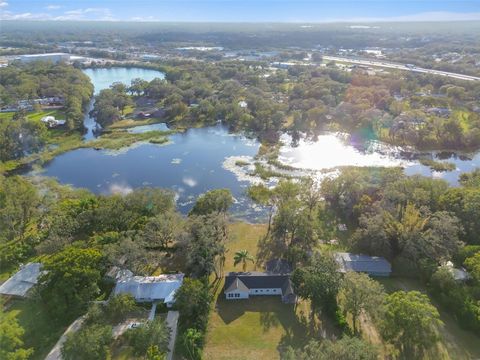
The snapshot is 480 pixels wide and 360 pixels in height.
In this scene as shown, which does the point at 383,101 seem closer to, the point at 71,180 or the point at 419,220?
the point at 419,220

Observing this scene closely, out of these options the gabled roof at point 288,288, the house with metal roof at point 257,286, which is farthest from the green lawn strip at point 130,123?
the gabled roof at point 288,288

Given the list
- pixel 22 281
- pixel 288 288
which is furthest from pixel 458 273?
pixel 22 281

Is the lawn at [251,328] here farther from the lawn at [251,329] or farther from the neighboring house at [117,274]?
the neighboring house at [117,274]

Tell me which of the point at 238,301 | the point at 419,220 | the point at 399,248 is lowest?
the point at 238,301

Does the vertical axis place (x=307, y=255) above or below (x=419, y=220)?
below

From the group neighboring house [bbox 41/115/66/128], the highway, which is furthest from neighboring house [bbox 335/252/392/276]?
the highway

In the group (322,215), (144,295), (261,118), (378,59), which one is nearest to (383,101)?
(261,118)

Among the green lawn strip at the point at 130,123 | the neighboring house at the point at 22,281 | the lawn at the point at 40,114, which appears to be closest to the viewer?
the neighboring house at the point at 22,281
